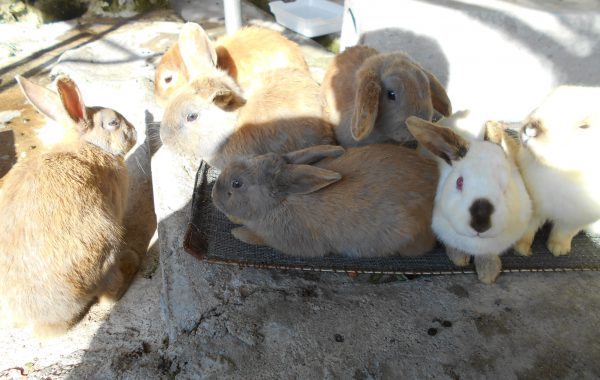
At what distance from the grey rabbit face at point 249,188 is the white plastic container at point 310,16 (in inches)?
129

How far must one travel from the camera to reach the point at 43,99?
281 cm

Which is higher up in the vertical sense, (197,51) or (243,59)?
(197,51)

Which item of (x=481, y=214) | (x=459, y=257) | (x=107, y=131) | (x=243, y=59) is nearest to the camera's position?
(x=481, y=214)

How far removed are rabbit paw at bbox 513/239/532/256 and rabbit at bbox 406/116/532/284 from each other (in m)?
0.16

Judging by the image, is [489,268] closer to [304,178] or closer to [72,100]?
[304,178]

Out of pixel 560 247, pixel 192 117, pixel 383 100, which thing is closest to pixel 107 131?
pixel 192 117

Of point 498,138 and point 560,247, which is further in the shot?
point 560,247

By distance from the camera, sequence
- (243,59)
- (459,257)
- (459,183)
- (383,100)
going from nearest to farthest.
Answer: (459,183) → (459,257) → (383,100) → (243,59)

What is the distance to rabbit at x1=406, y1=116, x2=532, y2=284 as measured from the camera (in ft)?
6.28

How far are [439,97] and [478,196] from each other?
3.27ft

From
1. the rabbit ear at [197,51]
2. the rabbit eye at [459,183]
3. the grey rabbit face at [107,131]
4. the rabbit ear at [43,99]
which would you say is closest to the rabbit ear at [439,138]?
the rabbit eye at [459,183]

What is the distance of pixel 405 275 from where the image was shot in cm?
236

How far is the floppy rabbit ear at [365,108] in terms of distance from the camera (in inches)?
92.4

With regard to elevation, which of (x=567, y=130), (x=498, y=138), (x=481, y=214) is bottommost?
(x=481, y=214)
